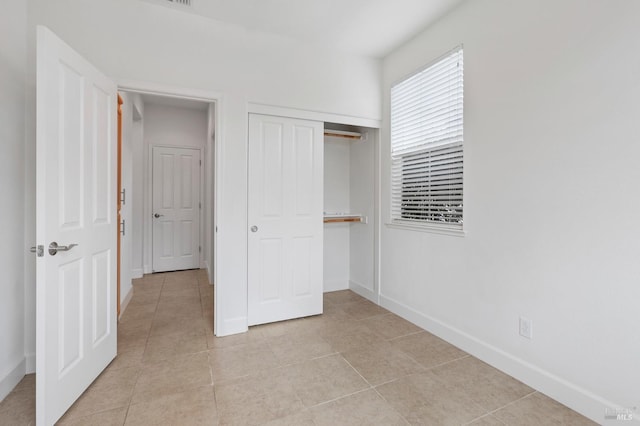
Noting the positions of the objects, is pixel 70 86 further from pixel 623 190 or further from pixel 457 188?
pixel 623 190

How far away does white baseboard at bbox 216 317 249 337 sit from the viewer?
2646mm

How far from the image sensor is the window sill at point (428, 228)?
8.01 feet

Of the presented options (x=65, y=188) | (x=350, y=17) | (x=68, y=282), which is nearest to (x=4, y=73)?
(x=65, y=188)

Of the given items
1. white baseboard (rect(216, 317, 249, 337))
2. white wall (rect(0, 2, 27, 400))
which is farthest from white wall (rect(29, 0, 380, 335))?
white wall (rect(0, 2, 27, 400))

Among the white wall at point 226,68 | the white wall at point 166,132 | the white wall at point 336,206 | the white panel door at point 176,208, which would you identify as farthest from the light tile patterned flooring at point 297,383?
the white wall at point 166,132

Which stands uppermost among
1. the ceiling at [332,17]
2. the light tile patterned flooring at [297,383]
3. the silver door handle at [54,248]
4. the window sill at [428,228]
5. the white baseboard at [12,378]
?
the ceiling at [332,17]

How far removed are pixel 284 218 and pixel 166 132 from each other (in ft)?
10.9

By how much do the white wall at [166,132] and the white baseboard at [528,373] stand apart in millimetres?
4049

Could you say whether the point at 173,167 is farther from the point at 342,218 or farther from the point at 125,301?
the point at 342,218

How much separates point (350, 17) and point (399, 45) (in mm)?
729

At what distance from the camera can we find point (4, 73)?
71.5 inches

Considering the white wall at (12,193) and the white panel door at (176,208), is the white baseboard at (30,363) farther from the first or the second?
the white panel door at (176,208)

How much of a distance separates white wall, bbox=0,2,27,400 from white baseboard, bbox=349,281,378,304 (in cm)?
302

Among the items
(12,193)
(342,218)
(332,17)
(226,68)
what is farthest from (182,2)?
(342,218)
